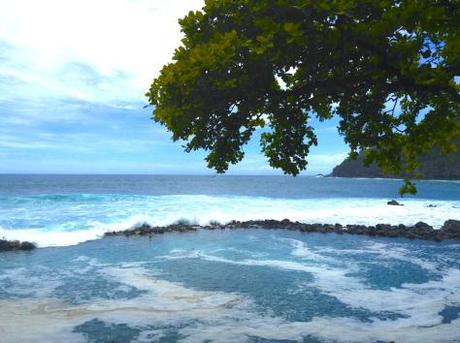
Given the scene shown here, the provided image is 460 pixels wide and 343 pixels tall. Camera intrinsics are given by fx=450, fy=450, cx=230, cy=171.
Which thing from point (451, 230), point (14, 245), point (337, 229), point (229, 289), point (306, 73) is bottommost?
point (229, 289)

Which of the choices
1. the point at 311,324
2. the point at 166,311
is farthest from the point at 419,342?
the point at 166,311

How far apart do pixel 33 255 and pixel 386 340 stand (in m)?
18.9

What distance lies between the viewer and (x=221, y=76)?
5.92m

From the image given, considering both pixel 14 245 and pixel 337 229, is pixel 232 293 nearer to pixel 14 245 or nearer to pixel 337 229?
pixel 14 245

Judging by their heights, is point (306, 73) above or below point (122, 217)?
above

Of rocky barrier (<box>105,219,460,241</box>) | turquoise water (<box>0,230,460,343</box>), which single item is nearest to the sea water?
turquoise water (<box>0,230,460,343</box>)

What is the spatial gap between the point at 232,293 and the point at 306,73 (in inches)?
418

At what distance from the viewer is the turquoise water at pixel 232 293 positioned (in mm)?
11719

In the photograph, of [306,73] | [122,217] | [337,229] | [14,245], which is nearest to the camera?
[306,73]

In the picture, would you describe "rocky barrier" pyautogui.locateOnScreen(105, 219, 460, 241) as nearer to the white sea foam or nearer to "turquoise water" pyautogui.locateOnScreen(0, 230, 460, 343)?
the white sea foam

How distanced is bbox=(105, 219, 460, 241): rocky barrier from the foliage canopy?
80.5 ft

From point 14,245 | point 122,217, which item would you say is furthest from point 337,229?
point 14,245

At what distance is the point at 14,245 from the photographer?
25219 millimetres

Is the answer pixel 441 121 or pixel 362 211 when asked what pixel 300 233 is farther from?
pixel 441 121
